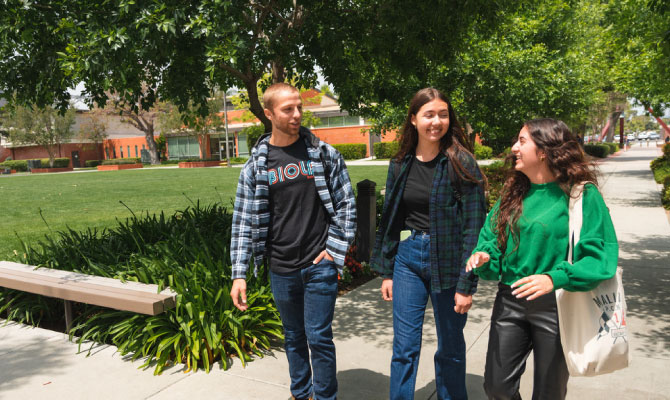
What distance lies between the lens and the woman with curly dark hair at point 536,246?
2.25 metres

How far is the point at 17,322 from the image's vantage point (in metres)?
5.37

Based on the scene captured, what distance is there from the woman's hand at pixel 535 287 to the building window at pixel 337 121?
50.9 metres

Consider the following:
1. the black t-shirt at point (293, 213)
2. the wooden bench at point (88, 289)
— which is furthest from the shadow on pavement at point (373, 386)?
the wooden bench at point (88, 289)

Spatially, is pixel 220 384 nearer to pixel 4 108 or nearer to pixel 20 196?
pixel 4 108

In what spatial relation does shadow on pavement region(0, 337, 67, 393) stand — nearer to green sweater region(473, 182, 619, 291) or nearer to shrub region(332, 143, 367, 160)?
green sweater region(473, 182, 619, 291)

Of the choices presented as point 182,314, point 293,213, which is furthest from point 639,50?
point 293,213

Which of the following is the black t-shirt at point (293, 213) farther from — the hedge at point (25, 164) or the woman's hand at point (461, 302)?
the hedge at point (25, 164)

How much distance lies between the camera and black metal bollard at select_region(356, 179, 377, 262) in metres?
6.37

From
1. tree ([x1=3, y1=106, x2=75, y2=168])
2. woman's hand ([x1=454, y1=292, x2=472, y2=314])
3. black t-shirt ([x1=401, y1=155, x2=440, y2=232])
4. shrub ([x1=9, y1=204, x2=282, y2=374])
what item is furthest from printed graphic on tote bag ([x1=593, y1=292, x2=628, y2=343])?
tree ([x1=3, y1=106, x2=75, y2=168])

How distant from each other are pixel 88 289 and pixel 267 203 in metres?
2.40

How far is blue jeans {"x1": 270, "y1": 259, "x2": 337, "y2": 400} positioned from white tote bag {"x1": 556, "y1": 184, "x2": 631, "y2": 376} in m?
1.22

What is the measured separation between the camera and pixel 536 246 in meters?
2.32

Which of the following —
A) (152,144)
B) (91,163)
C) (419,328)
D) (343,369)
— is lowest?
(343,369)

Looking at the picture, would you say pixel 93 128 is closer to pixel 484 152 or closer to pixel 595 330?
pixel 484 152
